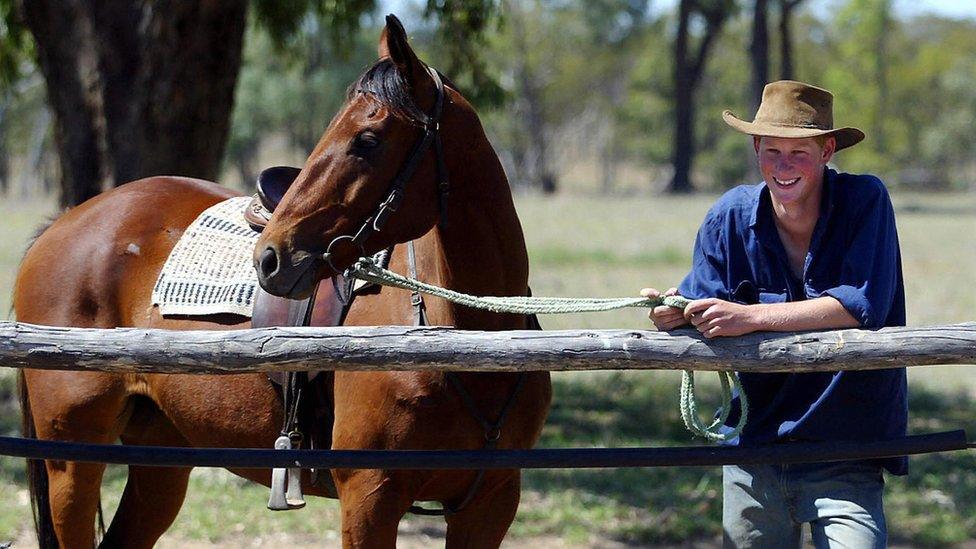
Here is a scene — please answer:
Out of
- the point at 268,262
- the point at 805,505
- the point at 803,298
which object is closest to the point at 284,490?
the point at 268,262

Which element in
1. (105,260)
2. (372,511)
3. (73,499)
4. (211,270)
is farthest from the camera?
(105,260)

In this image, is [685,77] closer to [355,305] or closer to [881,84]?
[881,84]

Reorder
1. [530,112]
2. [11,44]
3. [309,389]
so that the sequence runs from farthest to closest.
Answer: [530,112]
[11,44]
[309,389]

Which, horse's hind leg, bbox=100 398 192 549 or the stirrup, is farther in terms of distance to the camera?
horse's hind leg, bbox=100 398 192 549

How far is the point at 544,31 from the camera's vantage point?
66375 mm

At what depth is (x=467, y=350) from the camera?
9.80 ft

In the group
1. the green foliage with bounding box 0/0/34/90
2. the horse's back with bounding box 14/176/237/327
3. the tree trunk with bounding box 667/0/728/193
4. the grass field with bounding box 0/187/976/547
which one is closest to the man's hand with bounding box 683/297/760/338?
the horse's back with bounding box 14/176/237/327

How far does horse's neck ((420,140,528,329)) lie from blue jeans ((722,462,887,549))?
0.86 meters

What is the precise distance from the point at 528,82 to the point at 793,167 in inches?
2483

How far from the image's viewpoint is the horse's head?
10.6ft

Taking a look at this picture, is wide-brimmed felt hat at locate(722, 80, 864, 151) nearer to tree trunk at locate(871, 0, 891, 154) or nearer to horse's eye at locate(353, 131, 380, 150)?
horse's eye at locate(353, 131, 380, 150)

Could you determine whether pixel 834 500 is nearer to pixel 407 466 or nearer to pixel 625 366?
pixel 625 366

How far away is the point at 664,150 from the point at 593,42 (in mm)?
7002

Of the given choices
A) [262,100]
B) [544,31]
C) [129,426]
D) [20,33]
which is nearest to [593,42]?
[544,31]
